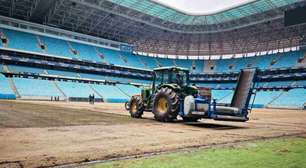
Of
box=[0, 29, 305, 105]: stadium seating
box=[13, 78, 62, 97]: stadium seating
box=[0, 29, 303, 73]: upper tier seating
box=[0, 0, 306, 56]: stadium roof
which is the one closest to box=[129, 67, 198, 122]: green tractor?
box=[0, 0, 306, 56]: stadium roof

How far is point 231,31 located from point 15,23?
4344cm

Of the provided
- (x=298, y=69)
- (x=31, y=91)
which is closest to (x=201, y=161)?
(x=31, y=91)

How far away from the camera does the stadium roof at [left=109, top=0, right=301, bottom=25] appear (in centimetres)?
4462

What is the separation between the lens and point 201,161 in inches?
164

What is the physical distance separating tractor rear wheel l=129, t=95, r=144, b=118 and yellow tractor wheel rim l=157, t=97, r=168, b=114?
5.55 feet

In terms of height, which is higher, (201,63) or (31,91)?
(201,63)

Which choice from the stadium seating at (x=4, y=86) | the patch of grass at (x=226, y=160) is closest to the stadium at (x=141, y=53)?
the stadium seating at (x=4, y=86)

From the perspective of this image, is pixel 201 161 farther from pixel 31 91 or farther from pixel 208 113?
pixel 31 91

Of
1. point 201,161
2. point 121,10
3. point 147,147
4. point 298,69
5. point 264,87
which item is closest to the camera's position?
point 201,161

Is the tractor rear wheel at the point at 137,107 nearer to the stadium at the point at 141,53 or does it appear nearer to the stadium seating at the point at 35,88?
the stadium at the point at 141,53

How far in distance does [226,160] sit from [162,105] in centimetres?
805

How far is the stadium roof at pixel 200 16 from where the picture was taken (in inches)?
1757

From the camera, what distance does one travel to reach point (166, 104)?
1198 centimetres

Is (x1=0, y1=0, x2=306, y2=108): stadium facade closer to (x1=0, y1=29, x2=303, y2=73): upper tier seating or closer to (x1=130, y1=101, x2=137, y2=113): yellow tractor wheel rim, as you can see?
(x1=0, y1=29, x2=303, y2=73): upper tier seating
